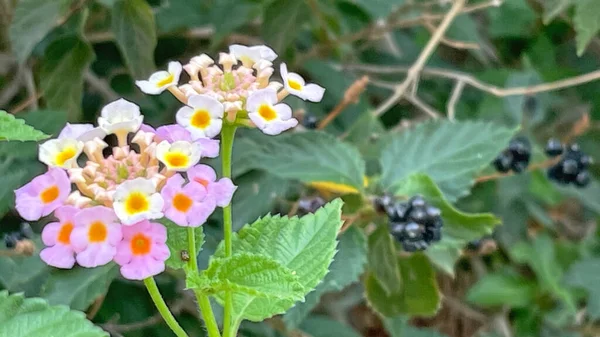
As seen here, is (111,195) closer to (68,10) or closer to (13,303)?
(13,303)

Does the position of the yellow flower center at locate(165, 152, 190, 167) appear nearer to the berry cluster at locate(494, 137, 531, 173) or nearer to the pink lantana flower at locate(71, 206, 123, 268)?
the pink lantana flower at locate(71, 206, 123, 268)

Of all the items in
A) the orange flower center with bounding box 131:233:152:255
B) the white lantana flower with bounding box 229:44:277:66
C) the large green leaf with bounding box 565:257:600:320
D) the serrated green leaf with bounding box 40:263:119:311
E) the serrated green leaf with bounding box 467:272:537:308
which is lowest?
the serrated green leaf with bounding box 467:272:537:308

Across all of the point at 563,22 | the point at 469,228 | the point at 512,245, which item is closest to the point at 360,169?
the point at 469,228

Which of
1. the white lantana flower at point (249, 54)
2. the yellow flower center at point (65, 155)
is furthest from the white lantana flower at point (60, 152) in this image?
the white lantana flower at point (249, 54)

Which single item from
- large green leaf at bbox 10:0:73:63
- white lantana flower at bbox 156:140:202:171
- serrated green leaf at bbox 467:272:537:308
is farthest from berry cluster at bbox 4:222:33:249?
serrated green leaf at bbox 467:272:537:308

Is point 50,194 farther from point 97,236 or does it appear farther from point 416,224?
point 416,224

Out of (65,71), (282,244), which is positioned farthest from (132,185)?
(65,71)
